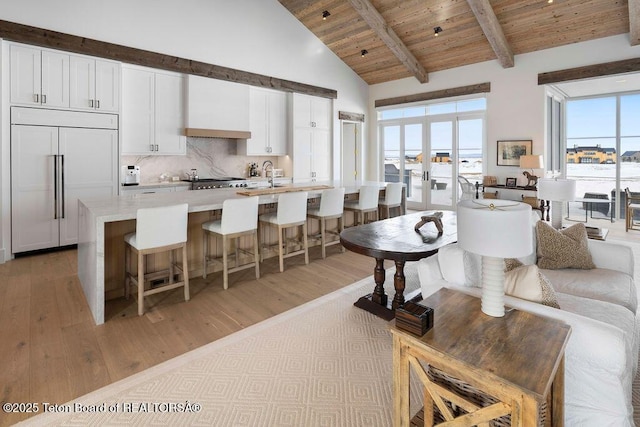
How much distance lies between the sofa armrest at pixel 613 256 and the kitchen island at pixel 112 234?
293cm

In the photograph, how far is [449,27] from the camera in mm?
6488

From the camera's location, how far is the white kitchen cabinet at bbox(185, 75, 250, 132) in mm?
5754

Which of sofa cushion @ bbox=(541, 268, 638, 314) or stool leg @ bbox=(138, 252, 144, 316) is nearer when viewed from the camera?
sofa cushion @ bbox=(541, 268, 638, 314)

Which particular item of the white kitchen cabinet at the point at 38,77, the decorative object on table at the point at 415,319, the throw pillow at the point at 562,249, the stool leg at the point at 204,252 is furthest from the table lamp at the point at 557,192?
the white kitchen cabinet at the point at 38,77

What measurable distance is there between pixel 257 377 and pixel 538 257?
2270 mm

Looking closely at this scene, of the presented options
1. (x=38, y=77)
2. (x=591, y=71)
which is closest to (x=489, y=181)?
(x=591, y=71)

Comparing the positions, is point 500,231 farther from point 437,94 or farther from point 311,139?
point 437,94

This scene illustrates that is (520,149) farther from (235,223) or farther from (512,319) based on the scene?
(512,319)

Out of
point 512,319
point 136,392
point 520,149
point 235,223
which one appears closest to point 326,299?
point 235,223

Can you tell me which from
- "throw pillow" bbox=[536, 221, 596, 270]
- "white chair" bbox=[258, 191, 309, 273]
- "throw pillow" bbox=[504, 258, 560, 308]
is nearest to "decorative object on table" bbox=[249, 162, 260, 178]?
"white chair" bbox=[258, 191, 309, 273]

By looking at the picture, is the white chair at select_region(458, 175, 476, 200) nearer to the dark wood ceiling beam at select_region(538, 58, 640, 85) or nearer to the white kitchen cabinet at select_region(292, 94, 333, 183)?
the dark wood ceiling beam at select_region(538, 58, 640, 85)

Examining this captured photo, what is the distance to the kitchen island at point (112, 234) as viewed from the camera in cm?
273

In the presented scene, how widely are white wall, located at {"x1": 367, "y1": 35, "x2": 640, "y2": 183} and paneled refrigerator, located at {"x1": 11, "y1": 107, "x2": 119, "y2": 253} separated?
6625 mm

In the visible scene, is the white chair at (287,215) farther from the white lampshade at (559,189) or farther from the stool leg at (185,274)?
the white lampshade at (559,189)
